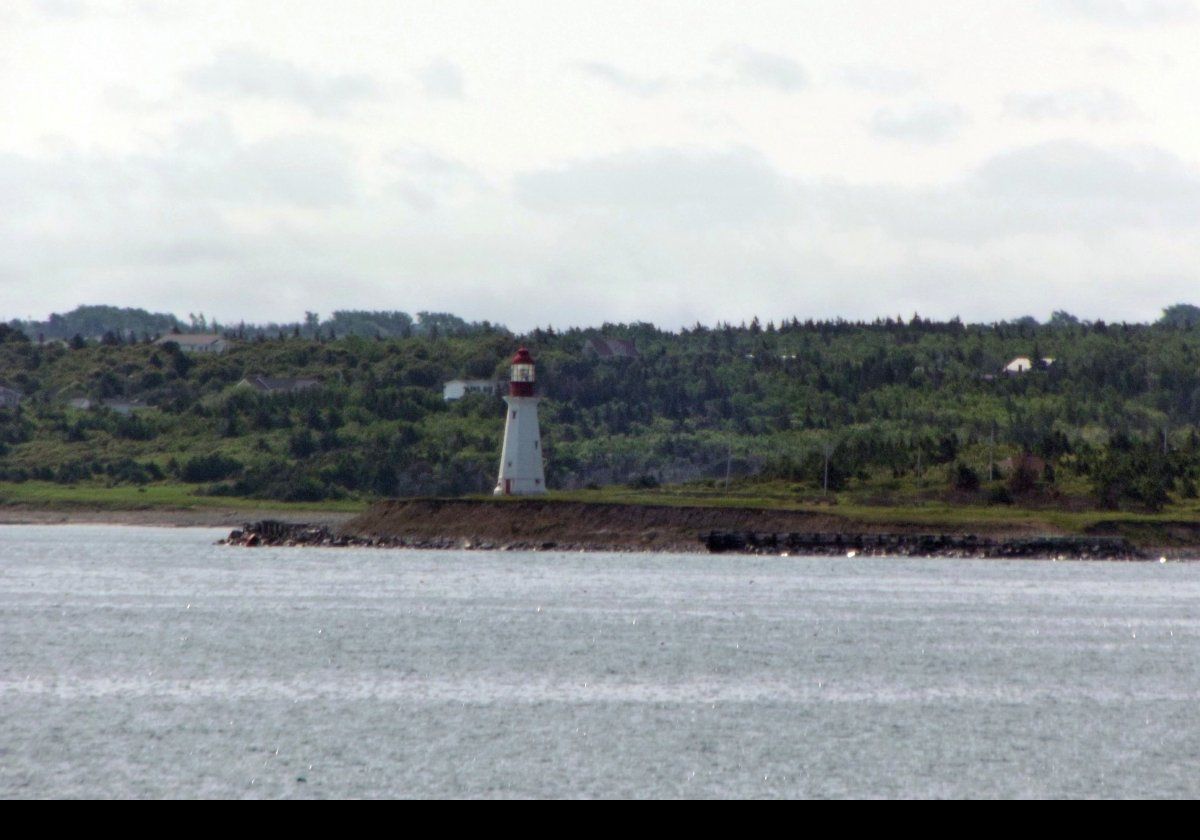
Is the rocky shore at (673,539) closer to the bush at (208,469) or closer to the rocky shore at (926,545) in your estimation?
the rocky shore at (926,545)

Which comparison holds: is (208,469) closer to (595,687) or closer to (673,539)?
(673,539)

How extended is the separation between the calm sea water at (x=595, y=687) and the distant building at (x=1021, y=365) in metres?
91.7

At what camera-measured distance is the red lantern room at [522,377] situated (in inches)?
3243

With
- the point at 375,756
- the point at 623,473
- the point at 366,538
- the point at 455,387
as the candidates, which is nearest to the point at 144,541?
the point at 366,538

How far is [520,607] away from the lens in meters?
51.9

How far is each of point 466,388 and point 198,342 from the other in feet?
183

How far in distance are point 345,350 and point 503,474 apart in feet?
287

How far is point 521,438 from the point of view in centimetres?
8269

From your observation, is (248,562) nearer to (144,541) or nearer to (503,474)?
(503,474)

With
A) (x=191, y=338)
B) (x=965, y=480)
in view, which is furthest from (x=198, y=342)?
(x=965, y=480)

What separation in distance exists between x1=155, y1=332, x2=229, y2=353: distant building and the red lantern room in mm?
97752

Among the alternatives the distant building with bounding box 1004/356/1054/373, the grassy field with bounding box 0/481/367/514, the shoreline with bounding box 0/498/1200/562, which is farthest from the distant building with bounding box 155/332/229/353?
the shoreline with bounding box 0/498/1200/562

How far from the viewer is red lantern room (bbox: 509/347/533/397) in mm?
82375

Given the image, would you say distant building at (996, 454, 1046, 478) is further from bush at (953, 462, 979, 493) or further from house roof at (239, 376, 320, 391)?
house roof at (239, 376, 320, 391)
